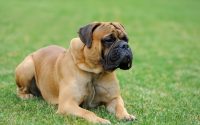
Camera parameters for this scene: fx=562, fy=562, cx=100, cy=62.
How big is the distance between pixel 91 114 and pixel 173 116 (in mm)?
1238

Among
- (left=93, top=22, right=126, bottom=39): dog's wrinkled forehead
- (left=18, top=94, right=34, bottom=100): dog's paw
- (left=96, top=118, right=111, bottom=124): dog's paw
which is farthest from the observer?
(left=18, top=94, right=34, bottom=100): dog's paw

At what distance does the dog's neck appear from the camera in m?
Result: 7.44

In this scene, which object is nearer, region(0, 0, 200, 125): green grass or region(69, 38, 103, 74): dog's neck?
region(69, 38, 103, 74): dog's neck

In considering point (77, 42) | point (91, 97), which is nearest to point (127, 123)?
point (91, 97)

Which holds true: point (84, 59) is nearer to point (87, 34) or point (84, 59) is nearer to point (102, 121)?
point (87, 34)

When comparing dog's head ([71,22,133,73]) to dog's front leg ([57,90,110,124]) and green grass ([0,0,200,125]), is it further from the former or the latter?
green grass ([0,0,200,125])

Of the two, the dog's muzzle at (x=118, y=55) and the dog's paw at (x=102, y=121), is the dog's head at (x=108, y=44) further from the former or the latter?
the dog's paw at (x=102, y=121)

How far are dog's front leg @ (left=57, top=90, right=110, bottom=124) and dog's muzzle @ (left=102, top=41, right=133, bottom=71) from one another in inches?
26.8

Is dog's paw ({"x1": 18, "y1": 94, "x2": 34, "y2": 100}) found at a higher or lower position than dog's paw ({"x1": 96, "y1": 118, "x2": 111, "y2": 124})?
lower

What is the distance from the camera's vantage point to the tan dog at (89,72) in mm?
7223

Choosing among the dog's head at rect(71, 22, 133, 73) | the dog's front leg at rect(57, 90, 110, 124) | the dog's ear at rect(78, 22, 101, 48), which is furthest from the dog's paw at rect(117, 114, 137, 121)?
the dog's ear at rect(78, 22, 101, 48)

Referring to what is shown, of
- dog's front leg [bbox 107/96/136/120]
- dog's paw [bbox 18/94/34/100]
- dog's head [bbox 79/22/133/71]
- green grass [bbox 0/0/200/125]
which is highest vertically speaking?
dog's head [bbox 79/22/133/71]

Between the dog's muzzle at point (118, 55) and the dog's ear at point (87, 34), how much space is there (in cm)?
29

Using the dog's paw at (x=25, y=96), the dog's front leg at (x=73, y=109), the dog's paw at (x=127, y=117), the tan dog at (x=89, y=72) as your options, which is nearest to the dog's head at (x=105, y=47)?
the tan dog at (x=89, y=72)
